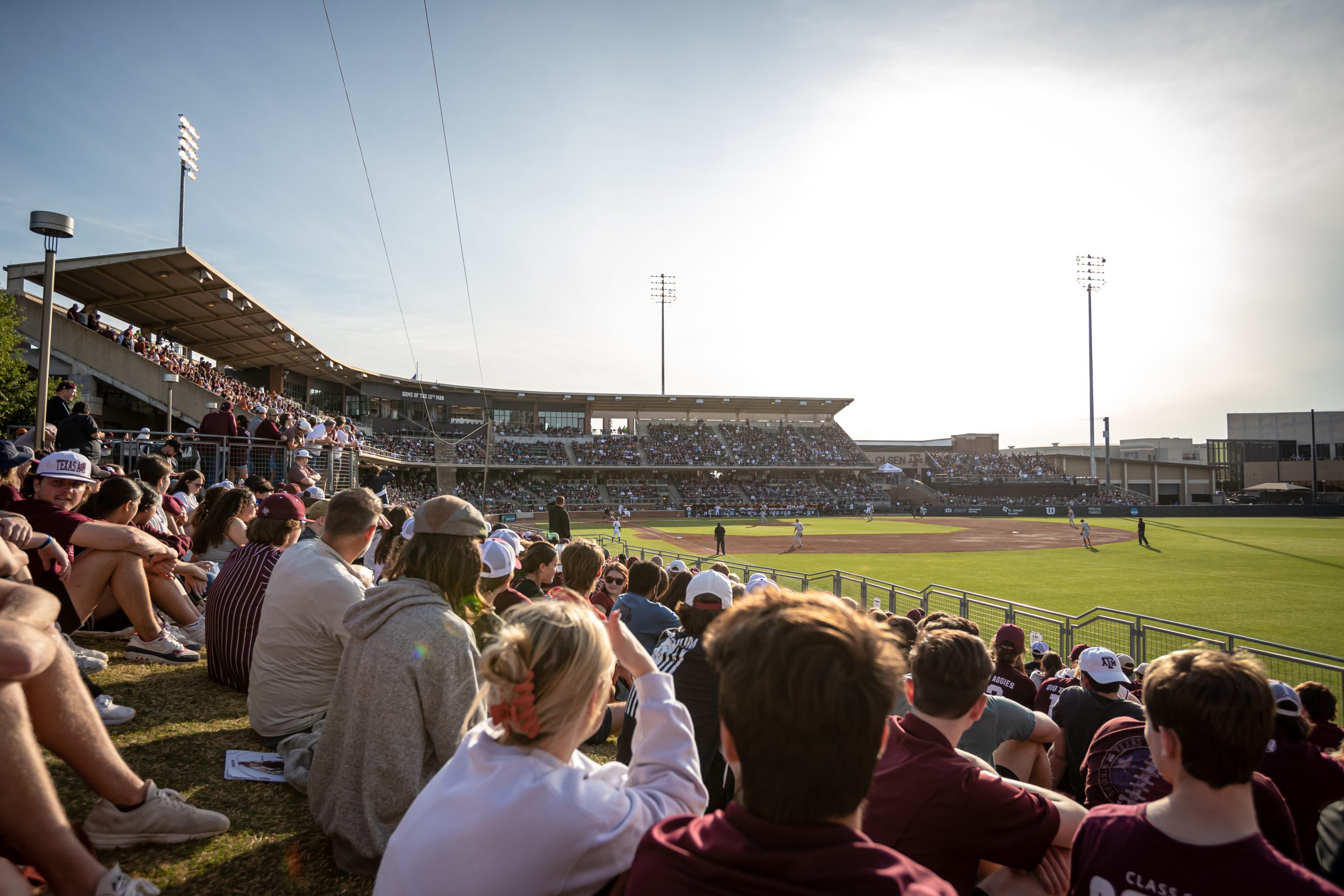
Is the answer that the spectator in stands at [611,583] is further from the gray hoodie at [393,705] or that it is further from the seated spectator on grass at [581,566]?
the gray hoodie at [393,705]

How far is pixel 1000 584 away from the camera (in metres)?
21.3

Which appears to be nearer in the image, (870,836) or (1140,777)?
(870,836)

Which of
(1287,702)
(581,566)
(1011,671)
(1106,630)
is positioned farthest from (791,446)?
(1287,702)

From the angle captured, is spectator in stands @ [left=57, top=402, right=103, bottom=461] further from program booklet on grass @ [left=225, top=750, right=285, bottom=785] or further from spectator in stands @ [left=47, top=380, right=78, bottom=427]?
program booklet on grass @ [left=225, top=750, right=285, bottom=785]

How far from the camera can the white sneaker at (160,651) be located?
18.6ft

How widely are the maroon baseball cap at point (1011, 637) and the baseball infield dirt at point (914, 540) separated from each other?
26.2 meters

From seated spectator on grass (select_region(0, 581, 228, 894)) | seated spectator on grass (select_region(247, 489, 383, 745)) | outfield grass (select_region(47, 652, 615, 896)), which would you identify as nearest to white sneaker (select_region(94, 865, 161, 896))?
seated spectator on grass (select_region(0, 581, 228, 894))

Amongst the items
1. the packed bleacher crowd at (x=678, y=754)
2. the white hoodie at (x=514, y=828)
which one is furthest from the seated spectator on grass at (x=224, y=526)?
the white hoodie at (x=514, y=828)

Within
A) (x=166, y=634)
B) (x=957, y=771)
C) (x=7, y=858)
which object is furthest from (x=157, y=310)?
(x=957, y=771)

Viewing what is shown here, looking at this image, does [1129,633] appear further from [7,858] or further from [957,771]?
[7,858]

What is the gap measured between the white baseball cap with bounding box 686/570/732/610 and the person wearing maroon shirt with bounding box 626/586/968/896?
2389 millimetres

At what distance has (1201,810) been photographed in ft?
6.19

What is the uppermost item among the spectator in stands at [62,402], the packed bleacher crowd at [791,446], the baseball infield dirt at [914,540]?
the packed bleacher crowd at [791,446]

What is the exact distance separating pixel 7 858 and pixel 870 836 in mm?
2788
